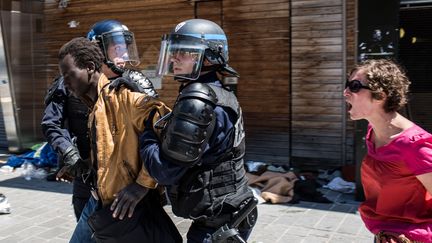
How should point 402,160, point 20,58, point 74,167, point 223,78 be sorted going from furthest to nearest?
point 20,58 → point 74,167 → point 223,78 → point 402,160

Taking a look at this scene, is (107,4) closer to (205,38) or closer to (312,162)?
(312,162)

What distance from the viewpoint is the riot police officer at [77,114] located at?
3.04 m

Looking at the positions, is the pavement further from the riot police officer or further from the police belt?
the police belt

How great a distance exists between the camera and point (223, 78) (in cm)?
252

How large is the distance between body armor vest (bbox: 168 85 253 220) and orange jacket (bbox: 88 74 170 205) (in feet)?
0.61

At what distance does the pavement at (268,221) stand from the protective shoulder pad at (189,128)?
7.24 ft

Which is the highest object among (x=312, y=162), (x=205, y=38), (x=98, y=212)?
(x=205, y=38)

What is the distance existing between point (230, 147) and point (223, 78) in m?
0.52

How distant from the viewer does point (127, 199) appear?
7.05ft

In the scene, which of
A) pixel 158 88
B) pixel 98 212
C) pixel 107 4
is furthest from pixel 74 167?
pixel 107 4

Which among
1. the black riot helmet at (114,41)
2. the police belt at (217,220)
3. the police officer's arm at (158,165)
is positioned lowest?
the police belt at (217,220)

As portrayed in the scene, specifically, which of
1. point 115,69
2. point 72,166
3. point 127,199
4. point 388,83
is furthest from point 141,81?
point 388,83

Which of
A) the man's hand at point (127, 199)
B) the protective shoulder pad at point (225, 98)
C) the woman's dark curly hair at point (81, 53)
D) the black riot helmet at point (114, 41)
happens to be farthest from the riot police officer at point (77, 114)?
the protective shoulder pad at point (225, 98)

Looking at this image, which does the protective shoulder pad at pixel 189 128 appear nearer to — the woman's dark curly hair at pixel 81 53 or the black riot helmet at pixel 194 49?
the black riot helmet at pixel 194 49
